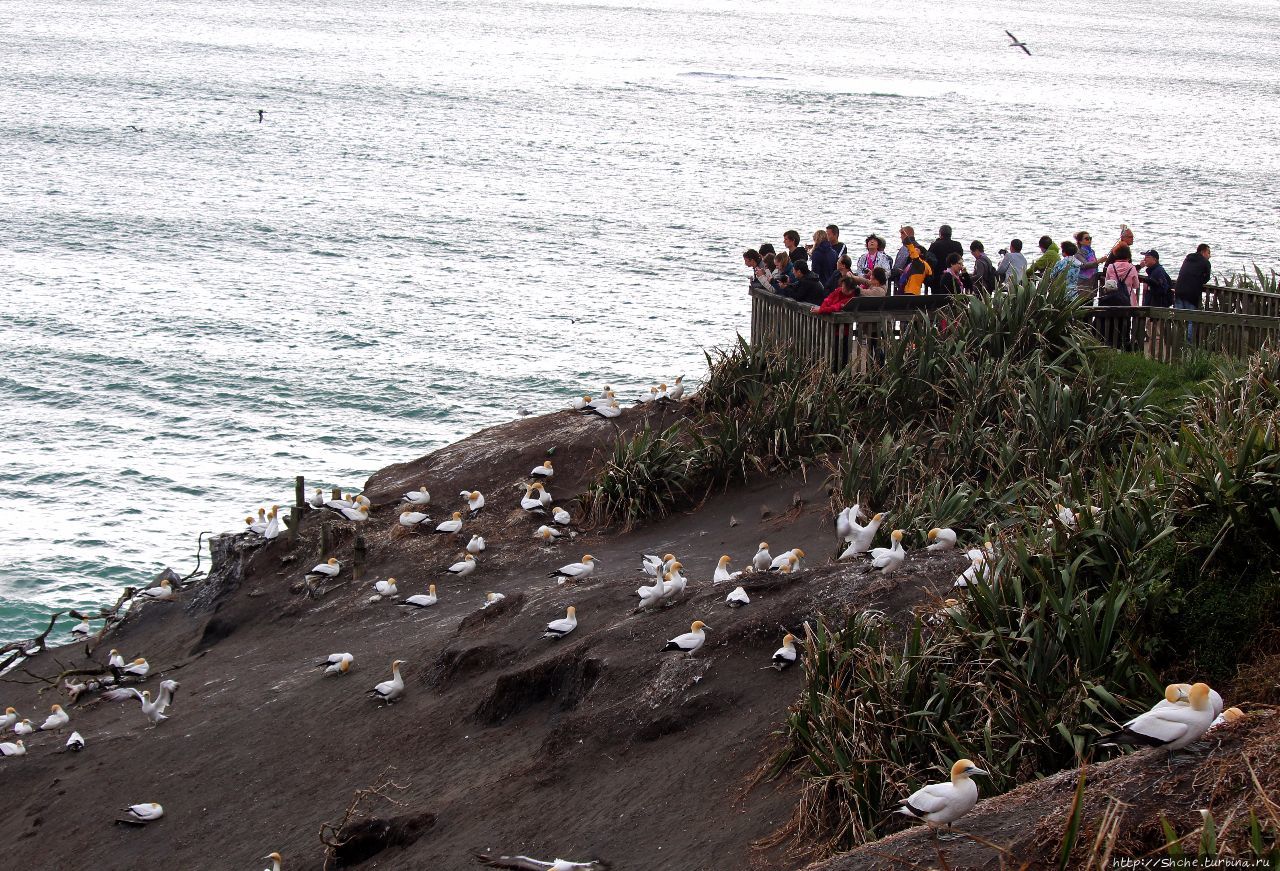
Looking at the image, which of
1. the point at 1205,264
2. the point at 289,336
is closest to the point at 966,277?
the point at 1205,264

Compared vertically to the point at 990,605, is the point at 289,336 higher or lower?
lower

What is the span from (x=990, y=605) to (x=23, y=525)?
89.3ft

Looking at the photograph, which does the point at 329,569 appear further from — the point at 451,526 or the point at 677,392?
the point at 677,392

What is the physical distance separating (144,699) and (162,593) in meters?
5.59

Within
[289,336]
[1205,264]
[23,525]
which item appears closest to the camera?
[1205,264]

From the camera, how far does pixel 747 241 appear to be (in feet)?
182

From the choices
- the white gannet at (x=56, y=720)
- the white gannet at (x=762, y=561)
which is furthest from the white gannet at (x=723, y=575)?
the white gannet at (x=56, y=720)

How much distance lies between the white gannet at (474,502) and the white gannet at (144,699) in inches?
203

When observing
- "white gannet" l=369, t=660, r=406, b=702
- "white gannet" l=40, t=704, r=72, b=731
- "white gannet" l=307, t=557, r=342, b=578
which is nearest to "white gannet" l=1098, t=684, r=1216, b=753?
"white gannet" l=369, t=660, r=406, b=702

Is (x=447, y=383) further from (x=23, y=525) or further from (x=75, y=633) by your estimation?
(x=75, y=633)

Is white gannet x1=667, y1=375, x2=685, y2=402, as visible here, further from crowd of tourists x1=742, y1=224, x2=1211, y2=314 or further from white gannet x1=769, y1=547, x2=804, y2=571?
white gannet x1=769, y1=547, x2=804, y2=571

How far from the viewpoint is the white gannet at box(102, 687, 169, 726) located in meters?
16.5

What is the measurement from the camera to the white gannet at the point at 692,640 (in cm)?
1220

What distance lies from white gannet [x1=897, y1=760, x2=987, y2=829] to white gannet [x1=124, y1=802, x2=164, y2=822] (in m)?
9.29
